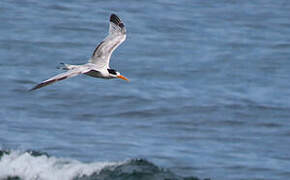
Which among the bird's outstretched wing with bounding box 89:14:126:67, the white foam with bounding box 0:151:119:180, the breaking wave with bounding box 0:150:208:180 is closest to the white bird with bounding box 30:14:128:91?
the bird's outstretched wing with bounding box 89:14:126:67

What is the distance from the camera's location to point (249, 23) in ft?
90.8

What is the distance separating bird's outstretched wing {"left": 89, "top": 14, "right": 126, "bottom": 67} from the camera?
45.4 feet

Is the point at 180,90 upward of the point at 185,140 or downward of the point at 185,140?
upward

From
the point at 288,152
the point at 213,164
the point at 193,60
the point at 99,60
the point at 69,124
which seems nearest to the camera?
the point at 99,60

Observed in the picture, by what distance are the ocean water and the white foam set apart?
0.02 metres

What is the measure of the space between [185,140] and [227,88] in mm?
4346

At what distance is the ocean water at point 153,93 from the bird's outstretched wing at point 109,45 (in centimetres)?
210

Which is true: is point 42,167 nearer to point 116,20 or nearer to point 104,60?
point 104,60

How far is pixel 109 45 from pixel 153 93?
6563 mm

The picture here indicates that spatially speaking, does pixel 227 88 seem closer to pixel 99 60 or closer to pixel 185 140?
pixel 185 140

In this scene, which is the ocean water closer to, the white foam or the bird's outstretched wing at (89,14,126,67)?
the white foam

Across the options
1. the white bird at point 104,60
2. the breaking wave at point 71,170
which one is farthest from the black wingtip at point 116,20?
the breaking wave at point 71,170

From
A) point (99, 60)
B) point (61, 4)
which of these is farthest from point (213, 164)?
point (61, 4)

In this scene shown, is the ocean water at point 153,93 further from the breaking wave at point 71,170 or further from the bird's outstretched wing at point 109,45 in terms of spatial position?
the bird's outstretched wing at point 109,45
